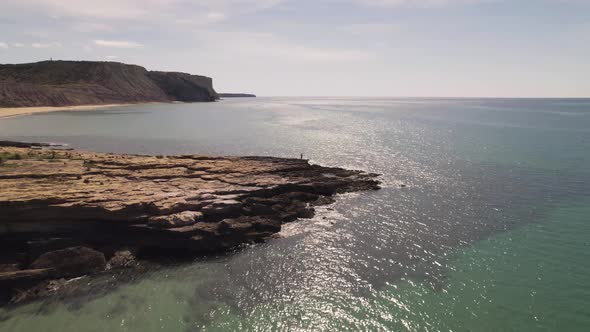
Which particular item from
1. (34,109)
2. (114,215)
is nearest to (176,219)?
(114,215)

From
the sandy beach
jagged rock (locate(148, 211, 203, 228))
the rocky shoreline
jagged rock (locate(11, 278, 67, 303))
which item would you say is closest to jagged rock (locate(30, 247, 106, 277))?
the rocky shoreline

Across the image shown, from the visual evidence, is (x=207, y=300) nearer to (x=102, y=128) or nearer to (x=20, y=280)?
(x=20, y=280)

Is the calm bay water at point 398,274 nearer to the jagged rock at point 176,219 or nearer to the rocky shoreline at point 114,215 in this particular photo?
the rocky shoreline at point 114,215

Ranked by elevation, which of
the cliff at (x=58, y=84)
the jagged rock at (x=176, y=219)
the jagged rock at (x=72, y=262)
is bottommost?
the jagged rock at (x=72, y=262)

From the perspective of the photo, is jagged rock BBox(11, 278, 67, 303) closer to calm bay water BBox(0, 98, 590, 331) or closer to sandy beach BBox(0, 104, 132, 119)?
calm bay water BBox(0, 98, 590, 331)

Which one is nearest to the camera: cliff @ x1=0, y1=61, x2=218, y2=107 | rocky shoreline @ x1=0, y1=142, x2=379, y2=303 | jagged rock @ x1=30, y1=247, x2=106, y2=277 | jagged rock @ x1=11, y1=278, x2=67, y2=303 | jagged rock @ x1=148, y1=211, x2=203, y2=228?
jagged rock @ x1=11, y1=278, x2=67, y2=303

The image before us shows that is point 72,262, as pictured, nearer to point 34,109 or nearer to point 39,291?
point 39,291

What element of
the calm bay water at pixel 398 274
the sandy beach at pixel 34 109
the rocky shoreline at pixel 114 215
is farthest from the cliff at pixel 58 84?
the calm bay water at pixel 398 274
